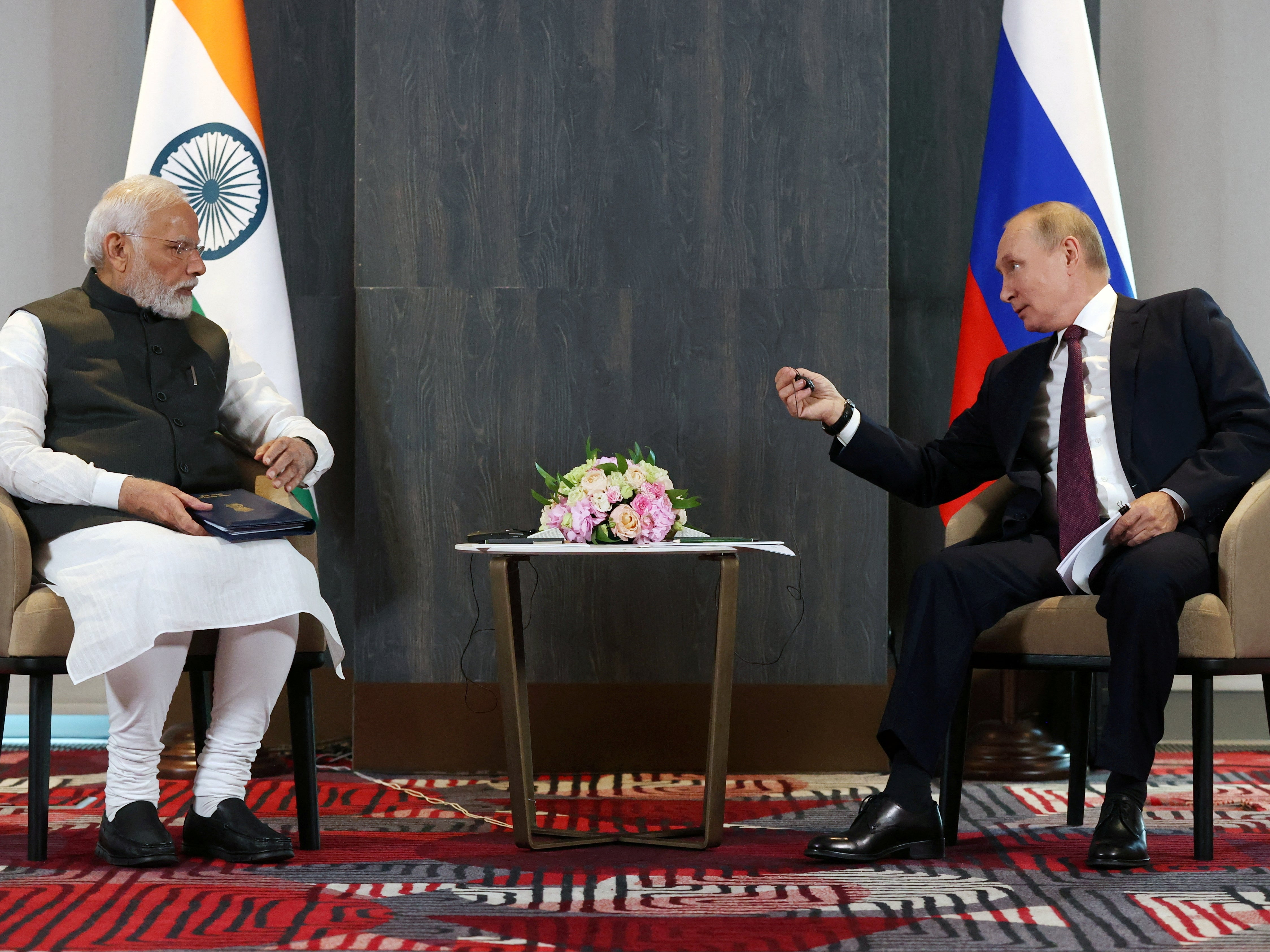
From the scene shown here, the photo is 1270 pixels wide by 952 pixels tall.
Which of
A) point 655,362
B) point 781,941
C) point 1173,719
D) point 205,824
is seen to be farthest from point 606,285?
point 1173,719

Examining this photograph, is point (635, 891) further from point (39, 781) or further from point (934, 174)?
point (934, 174)

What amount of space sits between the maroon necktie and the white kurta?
4.77 ft

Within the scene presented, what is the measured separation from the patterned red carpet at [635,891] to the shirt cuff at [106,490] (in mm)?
642

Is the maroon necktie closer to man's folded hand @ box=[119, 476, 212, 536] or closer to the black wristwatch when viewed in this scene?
the black wristwatch

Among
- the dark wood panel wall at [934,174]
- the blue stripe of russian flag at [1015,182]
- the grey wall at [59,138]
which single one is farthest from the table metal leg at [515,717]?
the grey wall at [59,138]

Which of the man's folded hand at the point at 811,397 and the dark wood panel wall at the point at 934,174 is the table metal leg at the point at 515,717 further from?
the dark wood panel wall at the point at 934,174

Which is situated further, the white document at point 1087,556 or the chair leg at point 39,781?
the white document at point 1087,556

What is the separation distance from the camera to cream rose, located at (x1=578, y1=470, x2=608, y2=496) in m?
2.51

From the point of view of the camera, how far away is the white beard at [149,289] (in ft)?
8.27

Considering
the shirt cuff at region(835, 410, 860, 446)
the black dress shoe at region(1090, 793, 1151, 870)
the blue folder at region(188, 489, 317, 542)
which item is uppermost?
the shirt cuff at region(835, 410, 860, 446)

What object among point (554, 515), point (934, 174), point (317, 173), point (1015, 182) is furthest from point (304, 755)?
point (934, 174)

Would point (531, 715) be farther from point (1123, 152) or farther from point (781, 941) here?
point (1123, 152)

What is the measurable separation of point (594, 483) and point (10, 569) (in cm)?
109

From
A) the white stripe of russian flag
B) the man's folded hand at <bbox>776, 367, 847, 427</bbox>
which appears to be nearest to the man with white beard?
the man's folded hand at <bbox>776, 367, 847, 427</bbox>
